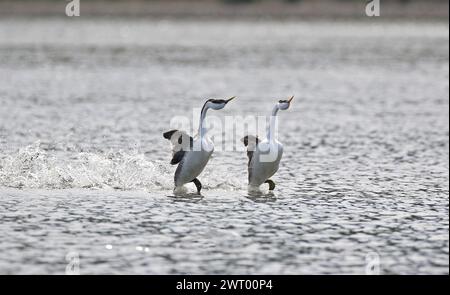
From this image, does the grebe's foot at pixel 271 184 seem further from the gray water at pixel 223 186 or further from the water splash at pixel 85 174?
the water splash at pixel 85 174

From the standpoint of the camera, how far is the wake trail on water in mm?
21594

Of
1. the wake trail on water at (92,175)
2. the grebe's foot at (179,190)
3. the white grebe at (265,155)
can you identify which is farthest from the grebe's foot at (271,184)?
the grebe's foot at (179,190)

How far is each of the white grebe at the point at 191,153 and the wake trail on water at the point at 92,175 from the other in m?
0.78

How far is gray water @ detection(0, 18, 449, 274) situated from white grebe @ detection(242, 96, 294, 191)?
1.12 feet

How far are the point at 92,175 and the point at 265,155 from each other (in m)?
3.63

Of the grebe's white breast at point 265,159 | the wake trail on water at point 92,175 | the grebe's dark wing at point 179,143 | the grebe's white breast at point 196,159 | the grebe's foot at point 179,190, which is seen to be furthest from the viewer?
the wake trail on water at point 92,175

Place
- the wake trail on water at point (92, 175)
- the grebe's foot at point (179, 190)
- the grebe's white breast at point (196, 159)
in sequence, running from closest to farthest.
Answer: the grebe's white breast at point (196, 159) < the grebe's foot at point (179, 190) < the wake trail on water at point (92, 175)

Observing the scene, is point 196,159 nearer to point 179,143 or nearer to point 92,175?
point 179,143

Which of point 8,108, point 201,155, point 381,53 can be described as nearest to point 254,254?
point 201,155

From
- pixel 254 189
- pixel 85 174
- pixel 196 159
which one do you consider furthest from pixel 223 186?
pixel 85 174

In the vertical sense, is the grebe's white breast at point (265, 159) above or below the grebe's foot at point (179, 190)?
above

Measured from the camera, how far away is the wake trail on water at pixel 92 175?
21594 millimetres
